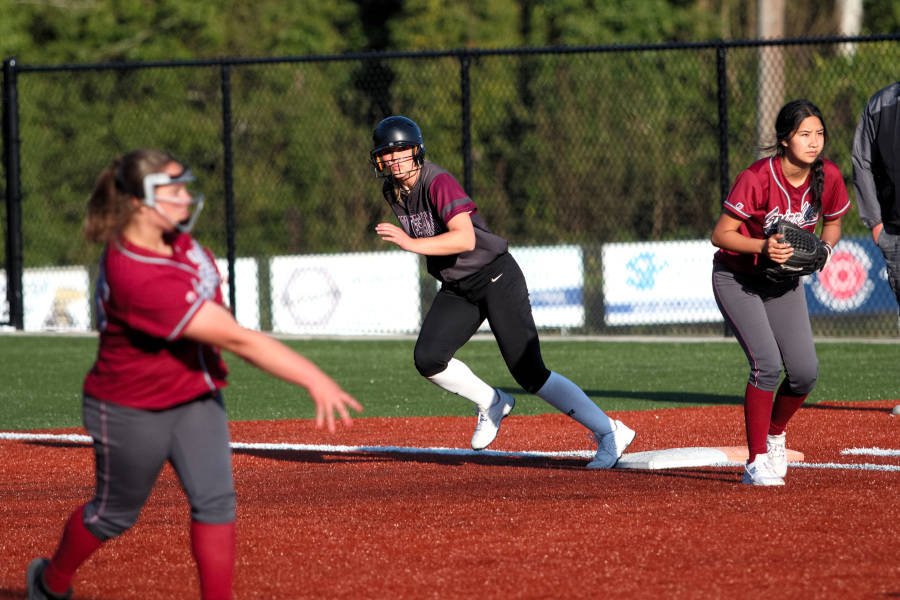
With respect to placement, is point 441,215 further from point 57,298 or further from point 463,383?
point 57,298

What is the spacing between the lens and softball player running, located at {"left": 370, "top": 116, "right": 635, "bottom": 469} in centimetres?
720

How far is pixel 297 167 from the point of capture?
111ft

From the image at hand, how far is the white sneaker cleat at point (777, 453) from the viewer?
693cm

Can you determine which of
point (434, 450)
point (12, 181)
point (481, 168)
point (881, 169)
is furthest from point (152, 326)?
point (481, 168)

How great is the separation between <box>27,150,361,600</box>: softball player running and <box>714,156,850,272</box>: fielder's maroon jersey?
296 cm

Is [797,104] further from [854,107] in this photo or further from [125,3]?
[125,3]

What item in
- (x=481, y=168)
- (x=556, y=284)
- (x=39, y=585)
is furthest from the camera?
(x=481, y=168)

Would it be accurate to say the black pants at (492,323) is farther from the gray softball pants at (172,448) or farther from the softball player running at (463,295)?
the gray softball pants at (172,448)

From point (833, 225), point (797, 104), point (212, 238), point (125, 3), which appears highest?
point (125, 3)

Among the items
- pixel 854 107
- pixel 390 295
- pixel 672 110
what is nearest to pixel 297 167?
pixel 672 110

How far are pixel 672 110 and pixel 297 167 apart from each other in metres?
9.73

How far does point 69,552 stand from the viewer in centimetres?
462

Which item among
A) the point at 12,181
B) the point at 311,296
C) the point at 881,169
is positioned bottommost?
the point at 311,296

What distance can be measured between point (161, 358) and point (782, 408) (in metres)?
Result: 3.71
